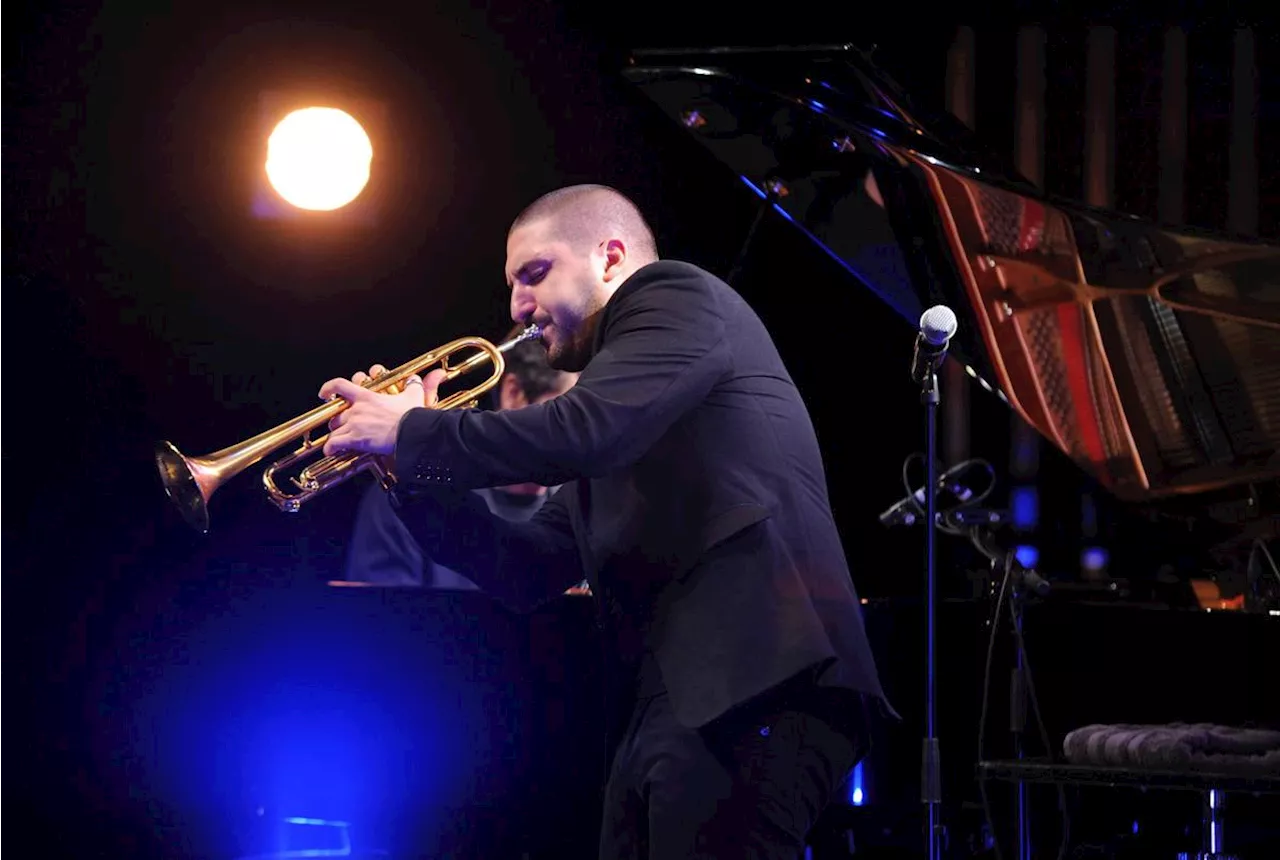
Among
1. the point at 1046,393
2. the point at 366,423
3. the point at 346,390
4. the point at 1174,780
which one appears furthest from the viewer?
the point at 1046,393

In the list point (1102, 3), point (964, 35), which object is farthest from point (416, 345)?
point (1102, 3)

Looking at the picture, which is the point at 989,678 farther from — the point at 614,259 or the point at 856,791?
the point at 614,259

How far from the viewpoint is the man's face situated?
2.99 m

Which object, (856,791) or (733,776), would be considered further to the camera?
(856,791)

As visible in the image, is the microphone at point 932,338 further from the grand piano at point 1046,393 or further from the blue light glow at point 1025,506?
the blue light glow at point 1025,506

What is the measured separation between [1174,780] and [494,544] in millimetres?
1468

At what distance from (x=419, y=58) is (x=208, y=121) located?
0.83 meters

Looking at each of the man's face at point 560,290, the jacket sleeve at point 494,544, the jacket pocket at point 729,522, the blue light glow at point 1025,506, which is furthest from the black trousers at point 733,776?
the blue light glow at point 1025,506

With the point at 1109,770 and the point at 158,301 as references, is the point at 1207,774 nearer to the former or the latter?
the point at 1109,770

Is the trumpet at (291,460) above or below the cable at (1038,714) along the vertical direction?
above

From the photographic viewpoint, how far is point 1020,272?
13.1 ft

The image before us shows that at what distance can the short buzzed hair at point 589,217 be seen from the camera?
303 centimetres

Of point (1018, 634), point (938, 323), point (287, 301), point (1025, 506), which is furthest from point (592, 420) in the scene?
point (1025, 506)

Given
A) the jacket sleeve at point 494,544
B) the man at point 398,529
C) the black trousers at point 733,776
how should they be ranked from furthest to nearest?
the man at point 398,529 < the jacket sleeve at point 494,544 < the black trousers at point 733,776
